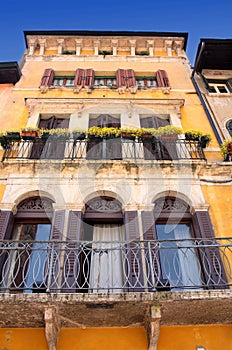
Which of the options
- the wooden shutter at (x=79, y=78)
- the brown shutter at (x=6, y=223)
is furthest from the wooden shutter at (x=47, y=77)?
the brown shutter at (x=6, y=223)

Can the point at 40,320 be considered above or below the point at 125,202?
below

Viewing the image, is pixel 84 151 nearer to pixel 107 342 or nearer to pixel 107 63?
pixel 107 342

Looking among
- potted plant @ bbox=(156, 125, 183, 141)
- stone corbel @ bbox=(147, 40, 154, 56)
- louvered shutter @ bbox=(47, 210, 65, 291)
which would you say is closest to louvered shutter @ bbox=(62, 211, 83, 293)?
louvered shutter @ bbox=(47, 210, 65, 291)

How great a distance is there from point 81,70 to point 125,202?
309 inches

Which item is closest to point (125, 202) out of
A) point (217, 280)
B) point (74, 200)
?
point (74, 200)

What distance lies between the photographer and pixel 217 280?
6.66 metres

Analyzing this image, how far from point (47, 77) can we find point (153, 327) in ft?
34.8

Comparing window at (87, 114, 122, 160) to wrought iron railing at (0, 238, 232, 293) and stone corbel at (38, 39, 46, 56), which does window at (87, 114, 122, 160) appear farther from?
stone corbel at (38, 39, 46, 56)

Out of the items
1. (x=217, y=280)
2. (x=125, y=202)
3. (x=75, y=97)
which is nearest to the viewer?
(x=217, y=280)

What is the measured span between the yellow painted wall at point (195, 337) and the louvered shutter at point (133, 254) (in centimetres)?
97

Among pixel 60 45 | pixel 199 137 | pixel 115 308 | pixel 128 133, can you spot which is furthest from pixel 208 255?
pixel 60 45

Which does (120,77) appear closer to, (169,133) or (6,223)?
(169,133)

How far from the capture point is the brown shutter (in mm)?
7331

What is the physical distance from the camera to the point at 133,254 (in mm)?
6973
